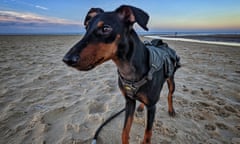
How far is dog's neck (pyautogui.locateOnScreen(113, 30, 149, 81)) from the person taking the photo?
1633mm

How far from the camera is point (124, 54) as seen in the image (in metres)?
1.66

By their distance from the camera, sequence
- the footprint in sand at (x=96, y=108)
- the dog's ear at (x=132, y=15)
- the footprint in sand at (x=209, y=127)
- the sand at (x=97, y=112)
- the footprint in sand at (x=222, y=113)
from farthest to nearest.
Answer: the footprint in sand at (x=96, y=108), the footprint in sand at (x=222, y=113), the footprint in sand at (x=209, y=127), the sand at (x=97, y=112), the dog's ear at (x=132, y=15)

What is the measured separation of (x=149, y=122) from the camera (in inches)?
78.4

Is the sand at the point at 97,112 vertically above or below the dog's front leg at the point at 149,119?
below

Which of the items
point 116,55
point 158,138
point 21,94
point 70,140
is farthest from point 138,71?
point 21,94

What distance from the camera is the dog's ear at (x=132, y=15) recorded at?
1.63 metres

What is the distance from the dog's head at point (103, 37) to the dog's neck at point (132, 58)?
8 centimetres

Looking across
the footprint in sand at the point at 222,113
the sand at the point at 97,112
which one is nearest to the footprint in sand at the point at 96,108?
the sand at the point at 97,112

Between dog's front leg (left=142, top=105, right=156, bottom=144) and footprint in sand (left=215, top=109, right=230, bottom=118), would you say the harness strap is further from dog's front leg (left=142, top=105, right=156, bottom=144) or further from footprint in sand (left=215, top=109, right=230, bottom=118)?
footprint in sand (left=215, top=109, right=230, bottom=118)

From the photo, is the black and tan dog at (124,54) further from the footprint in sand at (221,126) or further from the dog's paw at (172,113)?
the footprint in sand at (221,126)

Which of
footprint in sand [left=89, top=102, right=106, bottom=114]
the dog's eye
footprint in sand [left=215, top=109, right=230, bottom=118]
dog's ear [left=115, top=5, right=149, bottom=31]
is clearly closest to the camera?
the dog's eye

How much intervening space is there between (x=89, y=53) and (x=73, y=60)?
0.16 metres

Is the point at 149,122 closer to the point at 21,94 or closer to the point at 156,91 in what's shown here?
the point at 156,91

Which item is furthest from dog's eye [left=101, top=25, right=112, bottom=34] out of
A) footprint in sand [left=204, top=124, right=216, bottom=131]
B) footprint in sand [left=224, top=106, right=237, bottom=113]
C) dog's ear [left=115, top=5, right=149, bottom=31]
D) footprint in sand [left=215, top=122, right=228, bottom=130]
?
footprint in sand [left=224, top=106, right=237, bottom=113]
